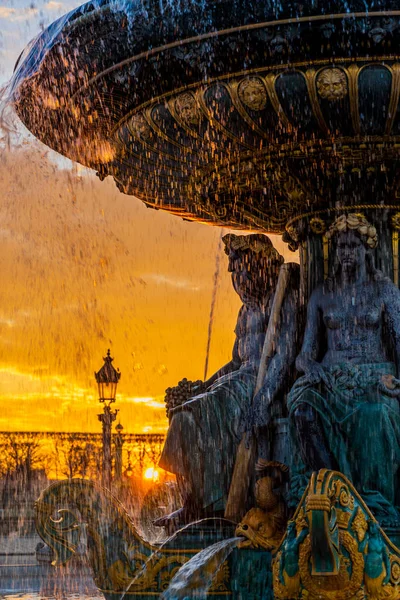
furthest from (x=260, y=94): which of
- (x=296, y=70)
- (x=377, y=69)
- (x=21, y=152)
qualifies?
(x=21, y=152)

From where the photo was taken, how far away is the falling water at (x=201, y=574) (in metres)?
6.02

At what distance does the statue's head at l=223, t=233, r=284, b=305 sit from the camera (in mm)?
7309

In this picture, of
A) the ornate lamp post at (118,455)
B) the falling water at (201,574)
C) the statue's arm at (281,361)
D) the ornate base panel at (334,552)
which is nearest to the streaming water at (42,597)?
the falling water at (201,574)

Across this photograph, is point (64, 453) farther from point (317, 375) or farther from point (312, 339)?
point (317, 375)

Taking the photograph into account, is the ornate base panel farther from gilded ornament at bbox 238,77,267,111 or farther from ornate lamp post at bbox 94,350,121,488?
ornate lamp post at bbox 94,350,121,488

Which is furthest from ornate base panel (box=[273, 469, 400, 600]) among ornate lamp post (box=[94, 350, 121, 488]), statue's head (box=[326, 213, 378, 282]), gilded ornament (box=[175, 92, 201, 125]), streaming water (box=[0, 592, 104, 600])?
ornate lamp post (box=[94, 350, 121, 488])

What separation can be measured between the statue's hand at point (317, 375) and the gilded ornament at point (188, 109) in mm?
1585

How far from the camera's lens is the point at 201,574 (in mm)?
6066

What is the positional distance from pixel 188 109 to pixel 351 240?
1266 mm

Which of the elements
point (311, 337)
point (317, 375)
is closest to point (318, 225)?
point (311, 337)

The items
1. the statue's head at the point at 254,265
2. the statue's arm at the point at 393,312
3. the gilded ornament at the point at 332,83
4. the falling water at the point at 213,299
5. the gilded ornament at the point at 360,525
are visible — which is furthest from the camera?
the falling water at the point at 213,299

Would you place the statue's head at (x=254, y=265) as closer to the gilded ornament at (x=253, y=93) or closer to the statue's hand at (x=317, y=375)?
the statue's hand at (x=317, y=375)

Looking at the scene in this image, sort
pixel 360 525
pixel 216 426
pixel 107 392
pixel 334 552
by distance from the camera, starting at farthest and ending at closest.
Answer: pixel 107 392 → pixel 216 426 → pixel 360 525 → pixel 334 552

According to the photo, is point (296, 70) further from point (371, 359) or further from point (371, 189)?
point (371, 359)
